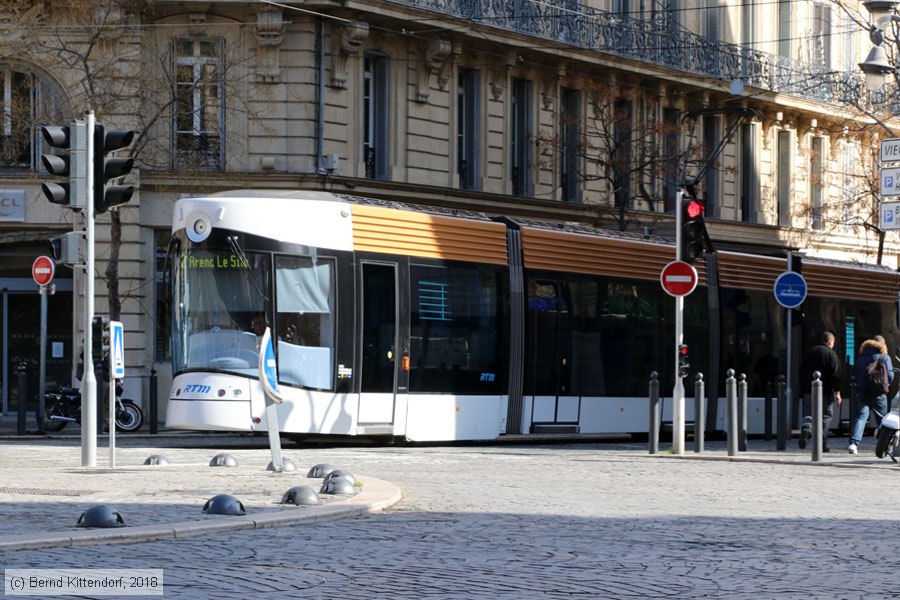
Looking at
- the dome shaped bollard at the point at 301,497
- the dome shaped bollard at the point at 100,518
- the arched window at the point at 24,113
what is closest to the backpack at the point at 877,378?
the dome shaped bollard at the point at 301,497

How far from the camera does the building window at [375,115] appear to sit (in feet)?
114

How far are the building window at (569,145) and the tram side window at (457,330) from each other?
53.3ft

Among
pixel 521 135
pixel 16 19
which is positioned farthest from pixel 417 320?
pixel 521 135

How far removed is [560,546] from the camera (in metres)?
10.9

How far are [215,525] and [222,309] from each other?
978cm

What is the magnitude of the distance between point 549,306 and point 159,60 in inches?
435

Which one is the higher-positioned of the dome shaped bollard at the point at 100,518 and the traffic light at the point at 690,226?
the traffic light at the point at 690,226

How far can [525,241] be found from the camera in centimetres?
2447

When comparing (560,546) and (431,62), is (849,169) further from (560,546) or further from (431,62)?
(560,546)

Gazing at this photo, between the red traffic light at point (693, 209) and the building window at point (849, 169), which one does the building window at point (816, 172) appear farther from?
the red traffic light at point (693, 209)

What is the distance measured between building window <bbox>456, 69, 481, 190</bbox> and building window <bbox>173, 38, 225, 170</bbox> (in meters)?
6.30

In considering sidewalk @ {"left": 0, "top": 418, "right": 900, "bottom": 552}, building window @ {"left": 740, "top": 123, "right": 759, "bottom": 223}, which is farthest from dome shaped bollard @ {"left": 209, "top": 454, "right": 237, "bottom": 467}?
building window @ {"left": 740, "top": 123, "right": 759, "bottom": 223}

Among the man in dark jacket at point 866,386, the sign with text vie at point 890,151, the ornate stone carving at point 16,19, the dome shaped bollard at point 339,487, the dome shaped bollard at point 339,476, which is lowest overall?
the dome shaped bollard at point 339,487

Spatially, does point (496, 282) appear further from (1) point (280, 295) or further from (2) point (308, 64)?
(2) point (308, 64)
